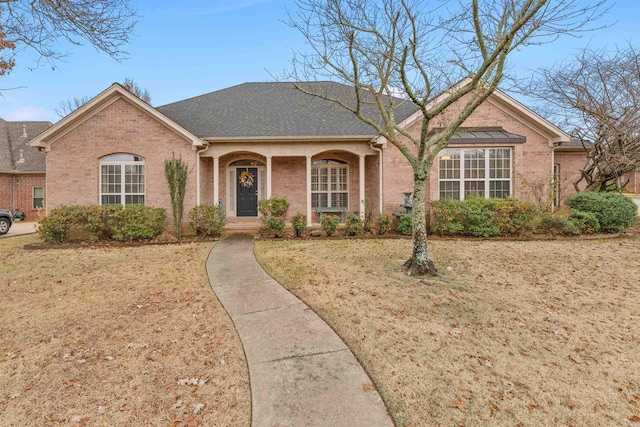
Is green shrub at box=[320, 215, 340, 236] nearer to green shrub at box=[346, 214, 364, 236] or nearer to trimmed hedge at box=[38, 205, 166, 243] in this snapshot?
green shrub at box=[346, 214, 364, 236]

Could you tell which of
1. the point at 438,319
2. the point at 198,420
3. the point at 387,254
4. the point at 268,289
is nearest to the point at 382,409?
the point at 198,420

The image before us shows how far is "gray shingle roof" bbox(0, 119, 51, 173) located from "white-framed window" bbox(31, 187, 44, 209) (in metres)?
1.24

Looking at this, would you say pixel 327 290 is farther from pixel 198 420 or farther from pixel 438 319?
pixel 198 420

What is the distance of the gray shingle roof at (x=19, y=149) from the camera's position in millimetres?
19219

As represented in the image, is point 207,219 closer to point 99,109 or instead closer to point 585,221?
point 99,109

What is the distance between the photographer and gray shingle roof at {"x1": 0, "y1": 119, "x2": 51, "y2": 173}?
63.1ft

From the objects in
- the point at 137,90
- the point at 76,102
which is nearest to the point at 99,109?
the point at 137,90

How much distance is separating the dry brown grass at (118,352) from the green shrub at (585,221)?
456 inches

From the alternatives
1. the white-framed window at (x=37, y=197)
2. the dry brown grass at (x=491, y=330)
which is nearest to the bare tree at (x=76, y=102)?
the white-framed window at (x=37, y=197)

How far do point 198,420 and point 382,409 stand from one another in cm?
149

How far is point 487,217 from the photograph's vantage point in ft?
33.0

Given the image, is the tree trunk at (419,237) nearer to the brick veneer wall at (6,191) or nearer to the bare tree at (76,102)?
the brick veneer wall at (6,191)

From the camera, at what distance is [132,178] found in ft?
37.6

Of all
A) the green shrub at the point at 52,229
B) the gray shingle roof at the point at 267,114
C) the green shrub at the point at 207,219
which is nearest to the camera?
the green shrub at the point at 52,229
